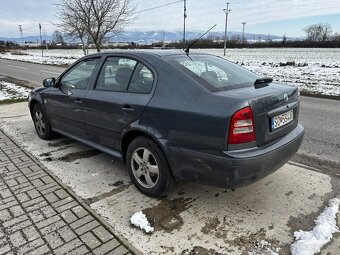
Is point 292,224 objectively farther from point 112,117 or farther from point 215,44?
point 215,44

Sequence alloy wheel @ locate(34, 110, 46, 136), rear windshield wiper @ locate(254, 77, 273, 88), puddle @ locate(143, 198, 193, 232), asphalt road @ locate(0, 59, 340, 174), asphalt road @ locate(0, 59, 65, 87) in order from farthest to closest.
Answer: asphalt road @ locate(0, 59, 65, 87)
alloy wheel @ locate(34, 110, 46, 136)
asphalt road @ locate(0, 59, 340, 174)
rear windshield wiper @ locate(254, 77, 273, 88)
puddle @ locate(143, 198, 193, 232)

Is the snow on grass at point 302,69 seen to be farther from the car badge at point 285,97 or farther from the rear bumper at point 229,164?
the rear bumper at point 229,164

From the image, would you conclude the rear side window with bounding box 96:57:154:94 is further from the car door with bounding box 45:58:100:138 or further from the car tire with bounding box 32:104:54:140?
the car tire with bounding box 32:104:54:140

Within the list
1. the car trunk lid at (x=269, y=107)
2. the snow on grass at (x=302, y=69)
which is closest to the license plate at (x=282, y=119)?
the car trunk lid at (x=269, y=107)

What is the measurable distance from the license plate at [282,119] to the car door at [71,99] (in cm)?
243

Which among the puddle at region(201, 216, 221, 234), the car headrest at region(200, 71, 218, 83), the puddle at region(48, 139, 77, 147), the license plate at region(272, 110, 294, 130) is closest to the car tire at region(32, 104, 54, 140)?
the puddle at region(48, 139, 77, 147)

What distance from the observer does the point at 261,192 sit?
3.40 m

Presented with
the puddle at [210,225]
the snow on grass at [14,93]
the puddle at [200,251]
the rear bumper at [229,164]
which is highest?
the rear bumper at [229,164]

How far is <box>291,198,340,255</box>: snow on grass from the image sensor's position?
2.46 m

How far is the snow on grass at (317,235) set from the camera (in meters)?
2.46

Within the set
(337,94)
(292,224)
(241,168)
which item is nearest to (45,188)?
(241,168)

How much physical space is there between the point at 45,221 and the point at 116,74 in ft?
6.02

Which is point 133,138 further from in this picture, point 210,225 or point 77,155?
point 77,155

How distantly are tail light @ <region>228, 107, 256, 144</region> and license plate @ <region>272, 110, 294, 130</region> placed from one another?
37 centimetres
